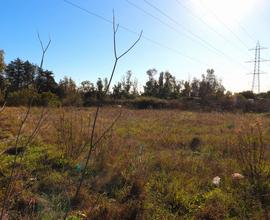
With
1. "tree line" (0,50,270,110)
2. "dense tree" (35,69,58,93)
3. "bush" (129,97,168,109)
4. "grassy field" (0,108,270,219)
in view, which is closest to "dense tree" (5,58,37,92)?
"dense tree" (35,69,58,93)

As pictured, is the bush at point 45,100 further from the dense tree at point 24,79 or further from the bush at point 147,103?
the bush at point 147,103

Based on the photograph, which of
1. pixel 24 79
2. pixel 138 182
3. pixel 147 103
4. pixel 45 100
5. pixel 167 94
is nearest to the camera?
pixel 24 79

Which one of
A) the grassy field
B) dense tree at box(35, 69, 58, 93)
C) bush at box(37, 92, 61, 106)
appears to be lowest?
the grassy field

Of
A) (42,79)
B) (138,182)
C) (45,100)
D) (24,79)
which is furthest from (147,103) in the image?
(42,79)

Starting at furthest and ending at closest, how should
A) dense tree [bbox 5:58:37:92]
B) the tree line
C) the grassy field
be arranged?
the tree line → the grassy field → dense tree [bbox 5:58:37:92]

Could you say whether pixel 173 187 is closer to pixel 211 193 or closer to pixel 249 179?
pixel 211 193

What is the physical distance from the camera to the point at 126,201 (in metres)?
4.23

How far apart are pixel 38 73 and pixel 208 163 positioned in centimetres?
522

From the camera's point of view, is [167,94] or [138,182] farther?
[167,94]

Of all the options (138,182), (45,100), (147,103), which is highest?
(45,100)

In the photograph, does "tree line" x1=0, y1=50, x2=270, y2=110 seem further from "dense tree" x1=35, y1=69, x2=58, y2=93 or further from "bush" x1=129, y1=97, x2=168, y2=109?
"dense tree" x1=35, y1=69, x2=58, y2=93

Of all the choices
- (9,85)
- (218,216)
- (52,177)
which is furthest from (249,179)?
(9,85)

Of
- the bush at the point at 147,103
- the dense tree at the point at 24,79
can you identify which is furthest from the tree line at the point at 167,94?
the dense tree at the point at 24,79

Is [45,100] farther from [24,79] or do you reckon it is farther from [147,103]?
[147,103]
